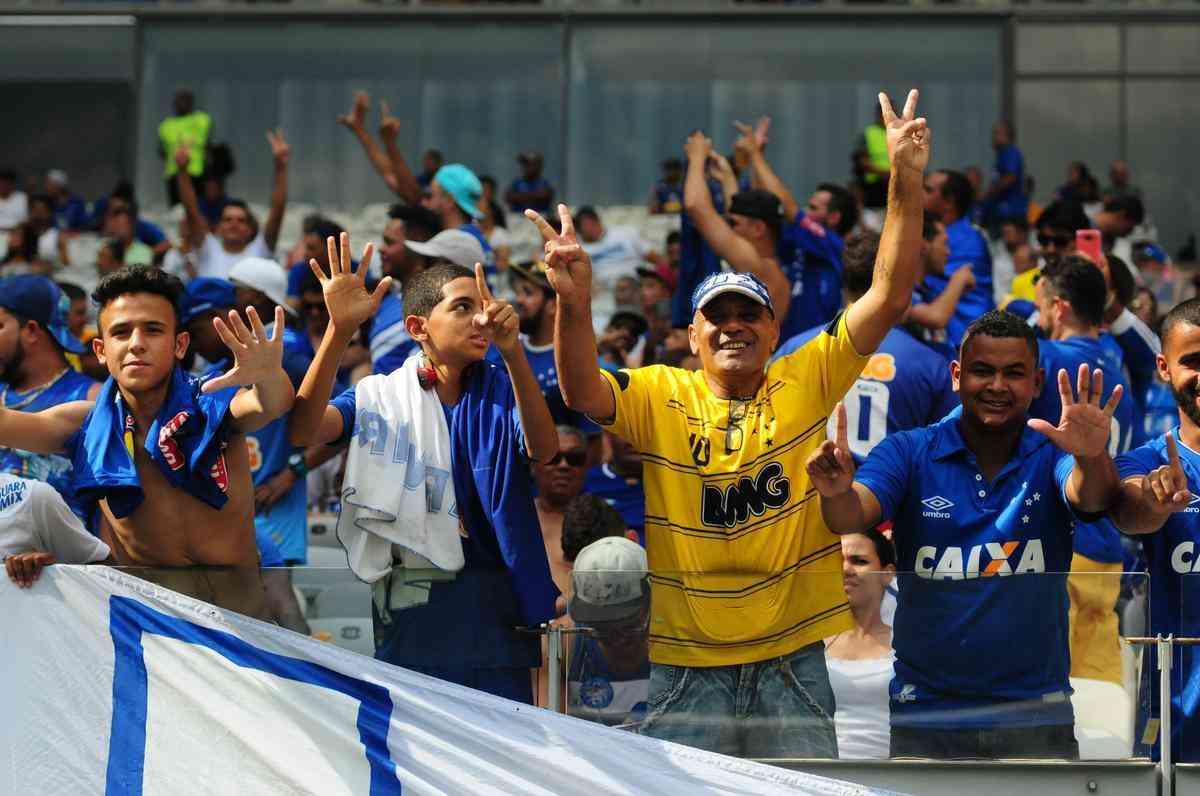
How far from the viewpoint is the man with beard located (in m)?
5.04

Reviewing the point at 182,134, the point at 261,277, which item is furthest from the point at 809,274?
the point at 182,134

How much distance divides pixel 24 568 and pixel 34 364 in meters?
1.35

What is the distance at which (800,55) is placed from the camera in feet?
67.9

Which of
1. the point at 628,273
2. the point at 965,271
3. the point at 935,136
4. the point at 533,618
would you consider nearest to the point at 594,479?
the point at 965,271

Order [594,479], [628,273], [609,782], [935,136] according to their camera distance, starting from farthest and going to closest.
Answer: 1. [935,136]
2. [628,273]
3. [594,479]
4. [609,782]

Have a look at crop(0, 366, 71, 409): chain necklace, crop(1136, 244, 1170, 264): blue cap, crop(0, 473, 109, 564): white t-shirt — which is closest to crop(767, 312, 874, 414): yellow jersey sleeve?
crop(0, 473, 109, 564): white t-shirt

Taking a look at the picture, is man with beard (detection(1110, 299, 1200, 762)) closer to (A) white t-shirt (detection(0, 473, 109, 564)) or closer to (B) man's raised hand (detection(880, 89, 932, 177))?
(B) man's raised hand (detection(880, 89, 932, 177))

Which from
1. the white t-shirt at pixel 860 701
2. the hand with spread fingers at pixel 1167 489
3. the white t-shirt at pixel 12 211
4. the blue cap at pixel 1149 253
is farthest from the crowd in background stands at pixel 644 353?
the white t-shirt at pixel 12 211

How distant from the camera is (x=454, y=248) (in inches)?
292

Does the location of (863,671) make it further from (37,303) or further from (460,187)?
(460,187)

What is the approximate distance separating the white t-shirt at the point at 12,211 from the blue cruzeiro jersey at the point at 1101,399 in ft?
45.7

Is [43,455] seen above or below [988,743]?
above

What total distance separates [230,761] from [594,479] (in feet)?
11.7

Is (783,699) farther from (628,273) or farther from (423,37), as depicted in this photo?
(423,37)
